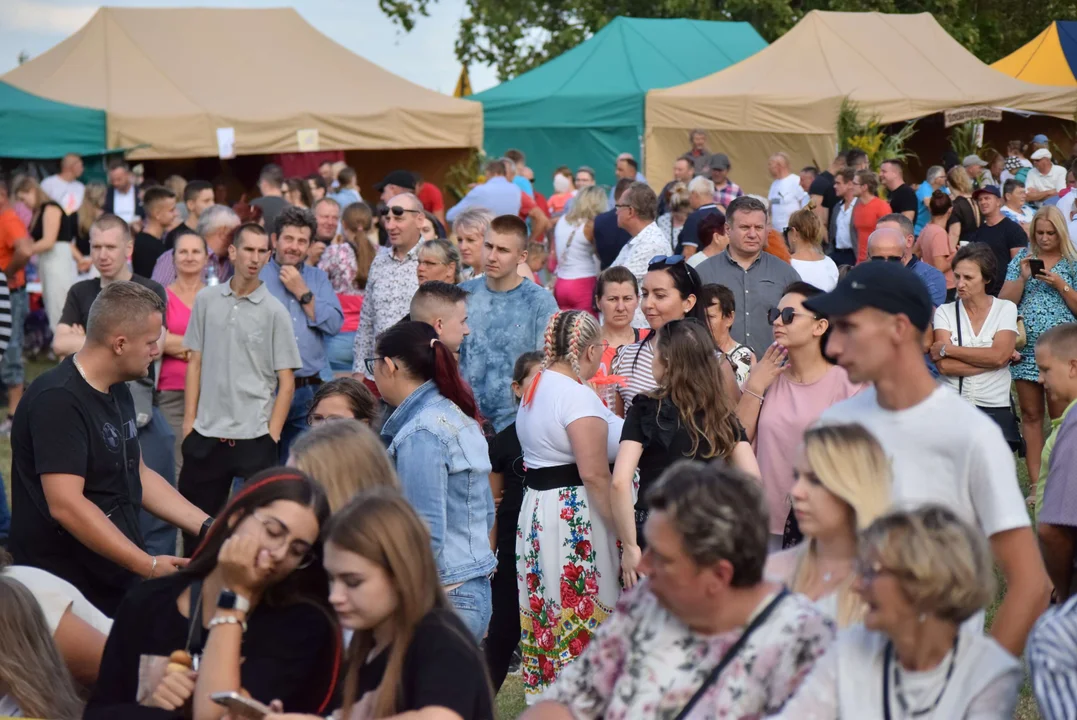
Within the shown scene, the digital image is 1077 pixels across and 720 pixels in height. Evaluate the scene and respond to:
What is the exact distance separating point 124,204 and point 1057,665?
42.5 ft

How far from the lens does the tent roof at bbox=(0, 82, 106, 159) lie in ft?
49.7

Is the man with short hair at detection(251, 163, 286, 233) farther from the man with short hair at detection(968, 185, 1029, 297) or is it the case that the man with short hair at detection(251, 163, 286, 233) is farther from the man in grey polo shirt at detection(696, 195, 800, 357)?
the man with short hair at detection(968, 185, 1029, 297)

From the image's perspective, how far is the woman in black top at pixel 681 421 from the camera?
4617mm

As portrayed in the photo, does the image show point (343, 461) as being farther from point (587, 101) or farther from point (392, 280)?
point (587, 101)

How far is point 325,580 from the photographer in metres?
2.99

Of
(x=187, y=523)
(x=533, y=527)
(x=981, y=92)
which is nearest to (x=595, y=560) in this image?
(x=533, y=527)

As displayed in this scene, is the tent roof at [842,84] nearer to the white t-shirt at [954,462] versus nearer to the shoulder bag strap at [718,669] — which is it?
the white t-shirt at [954,462]

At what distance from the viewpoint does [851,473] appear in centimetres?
269

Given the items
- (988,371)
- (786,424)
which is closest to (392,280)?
(786,424)

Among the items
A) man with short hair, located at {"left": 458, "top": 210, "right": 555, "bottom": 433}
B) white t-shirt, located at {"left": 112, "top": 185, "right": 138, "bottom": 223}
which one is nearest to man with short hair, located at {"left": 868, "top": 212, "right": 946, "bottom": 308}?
man with short hair, located at {"left": 458, "top": 210, "right": 555, "bottom": 433}

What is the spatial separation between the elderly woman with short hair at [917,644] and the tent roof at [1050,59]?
85.5 feet

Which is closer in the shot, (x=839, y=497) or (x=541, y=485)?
(x=839, y=497)

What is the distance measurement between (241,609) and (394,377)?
1.63 metres

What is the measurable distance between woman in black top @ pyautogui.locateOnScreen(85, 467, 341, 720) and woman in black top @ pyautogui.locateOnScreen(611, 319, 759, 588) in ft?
6.13
